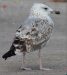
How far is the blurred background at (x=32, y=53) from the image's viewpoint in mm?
9750

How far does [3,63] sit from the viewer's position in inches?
409

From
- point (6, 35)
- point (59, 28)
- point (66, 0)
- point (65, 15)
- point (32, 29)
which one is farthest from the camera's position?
point (66, 0)

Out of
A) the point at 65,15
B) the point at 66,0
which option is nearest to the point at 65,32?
the point at 65,15

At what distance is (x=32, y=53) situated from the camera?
38.9ft

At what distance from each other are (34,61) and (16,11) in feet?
41.5

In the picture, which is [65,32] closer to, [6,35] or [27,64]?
[6,35]

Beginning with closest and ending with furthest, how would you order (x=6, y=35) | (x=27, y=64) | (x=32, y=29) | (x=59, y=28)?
(x=32, y=29), (x=27, y=64), (x=6, y=35), (x=59, y=28)

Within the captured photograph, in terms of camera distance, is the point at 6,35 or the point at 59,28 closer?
the point at 6,35

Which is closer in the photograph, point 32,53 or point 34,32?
point 34,32

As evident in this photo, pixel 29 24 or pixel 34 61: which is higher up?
pixel 29 24

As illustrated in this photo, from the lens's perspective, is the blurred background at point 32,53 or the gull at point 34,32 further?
the blurred background at point 32,53

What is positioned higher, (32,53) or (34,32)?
(34,32)

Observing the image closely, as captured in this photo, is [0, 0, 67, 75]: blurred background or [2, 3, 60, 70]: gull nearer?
[2, 3, 60, 70]: gull

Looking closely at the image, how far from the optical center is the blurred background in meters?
9.75
